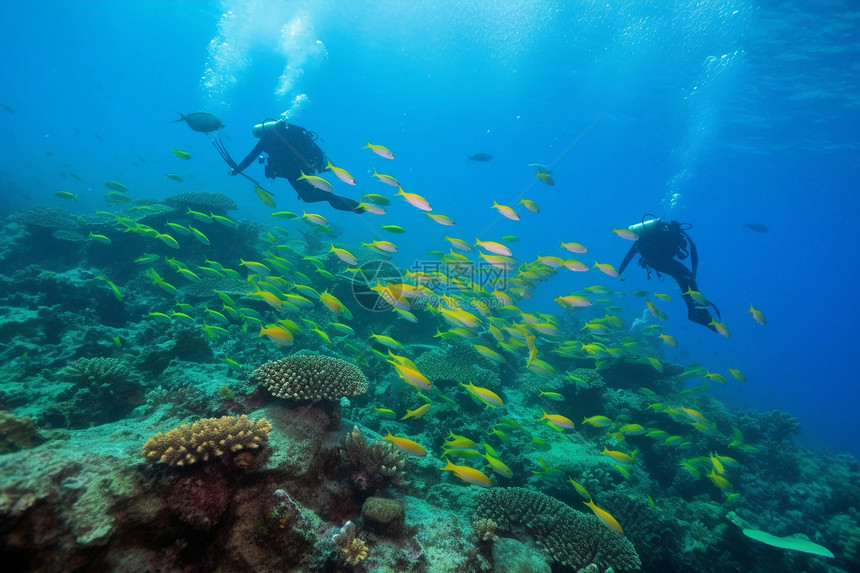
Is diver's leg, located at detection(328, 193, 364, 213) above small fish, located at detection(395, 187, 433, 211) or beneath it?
above

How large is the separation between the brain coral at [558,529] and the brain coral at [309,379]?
2484 mm

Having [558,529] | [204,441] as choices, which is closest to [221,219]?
[204,441]

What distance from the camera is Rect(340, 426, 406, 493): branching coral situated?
3.93 metres

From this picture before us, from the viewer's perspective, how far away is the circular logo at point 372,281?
912 cm

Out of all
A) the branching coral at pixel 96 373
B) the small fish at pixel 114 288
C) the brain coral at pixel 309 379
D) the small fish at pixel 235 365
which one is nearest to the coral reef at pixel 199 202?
the small fish at pixel 114 288

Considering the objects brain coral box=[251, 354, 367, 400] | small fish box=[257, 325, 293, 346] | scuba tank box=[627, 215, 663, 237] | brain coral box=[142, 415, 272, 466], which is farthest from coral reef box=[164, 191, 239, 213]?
scuba tank box=[627, 215, 663, 237]

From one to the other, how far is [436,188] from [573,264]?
130670 millimetres

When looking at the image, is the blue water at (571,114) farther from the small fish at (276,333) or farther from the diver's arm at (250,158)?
the small fish at (276,333)

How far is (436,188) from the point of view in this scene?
133 metres

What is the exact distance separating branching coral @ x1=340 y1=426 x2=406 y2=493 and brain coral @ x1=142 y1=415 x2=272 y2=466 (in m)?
1.04

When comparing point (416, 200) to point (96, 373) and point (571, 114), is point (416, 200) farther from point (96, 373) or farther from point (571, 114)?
point (571, 114)

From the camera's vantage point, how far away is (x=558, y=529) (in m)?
4.58

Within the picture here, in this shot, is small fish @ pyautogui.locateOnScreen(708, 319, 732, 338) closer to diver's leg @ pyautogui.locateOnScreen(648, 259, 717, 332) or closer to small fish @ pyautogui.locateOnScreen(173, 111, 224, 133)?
diver's leg @ pyautogui.locateOnScreen(648, 259, 717, 332)

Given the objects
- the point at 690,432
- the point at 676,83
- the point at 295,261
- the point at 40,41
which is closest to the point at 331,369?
the point at 295,261
